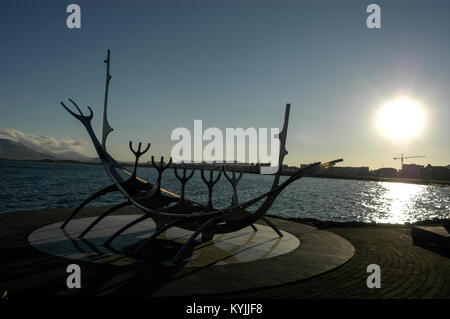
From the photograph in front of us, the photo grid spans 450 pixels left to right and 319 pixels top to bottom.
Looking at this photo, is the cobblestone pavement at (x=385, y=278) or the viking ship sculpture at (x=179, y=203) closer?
the cobblestone pavement at (x=385, y=278)

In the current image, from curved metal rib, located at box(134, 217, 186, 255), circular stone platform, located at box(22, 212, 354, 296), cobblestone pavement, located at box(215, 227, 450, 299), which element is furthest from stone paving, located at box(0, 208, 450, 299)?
curved metal rib, located at box(134, 217, 186, 255)

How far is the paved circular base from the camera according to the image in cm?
888

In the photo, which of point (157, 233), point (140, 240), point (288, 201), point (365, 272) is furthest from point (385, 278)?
point (288, 201)

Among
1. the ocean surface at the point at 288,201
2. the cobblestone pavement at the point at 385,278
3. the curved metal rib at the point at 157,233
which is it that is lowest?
the ocean surface at the point at 288,201

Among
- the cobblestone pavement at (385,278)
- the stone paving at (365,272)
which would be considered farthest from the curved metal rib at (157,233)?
the cobblestone pavement at (385,278)

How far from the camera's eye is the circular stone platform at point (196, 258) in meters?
6.86

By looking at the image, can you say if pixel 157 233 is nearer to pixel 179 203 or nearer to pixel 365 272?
pixel 179 203

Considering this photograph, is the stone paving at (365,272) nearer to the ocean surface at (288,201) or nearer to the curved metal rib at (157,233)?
the curved metal rib at (157,233)

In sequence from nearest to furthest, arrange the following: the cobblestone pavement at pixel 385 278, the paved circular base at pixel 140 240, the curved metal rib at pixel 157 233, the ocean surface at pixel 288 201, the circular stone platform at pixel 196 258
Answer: the cobblestone pavement at pixel 385 278, the circular stone platform at pixel 196 258, the paved circular base at pixel 140 240, the curved metal rib at pixel 157 233, the ocean surface at pixel 288 201

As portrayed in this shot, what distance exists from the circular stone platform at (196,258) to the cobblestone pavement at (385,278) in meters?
0.33

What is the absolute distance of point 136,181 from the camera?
11.9 m

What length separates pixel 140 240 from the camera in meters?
A: 11.3

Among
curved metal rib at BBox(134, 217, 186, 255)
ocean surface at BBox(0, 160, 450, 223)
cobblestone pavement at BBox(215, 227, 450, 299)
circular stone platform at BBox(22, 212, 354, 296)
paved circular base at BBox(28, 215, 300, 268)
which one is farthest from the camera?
ocean surface at BBox(0, 160, 450, 223)

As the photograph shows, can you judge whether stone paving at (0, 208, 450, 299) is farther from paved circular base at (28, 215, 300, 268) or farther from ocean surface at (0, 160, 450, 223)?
ocean surface at (0, 160, 450, 223)
